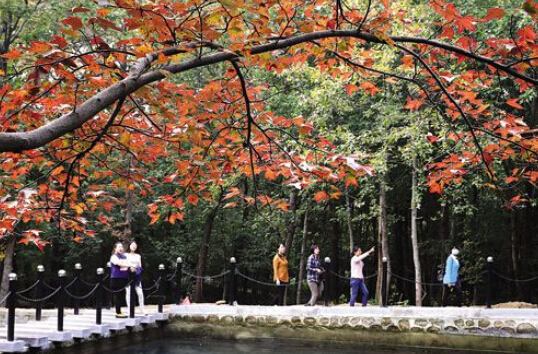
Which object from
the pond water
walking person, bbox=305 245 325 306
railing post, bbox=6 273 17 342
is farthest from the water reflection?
railing post, bbox=6 273 17 342

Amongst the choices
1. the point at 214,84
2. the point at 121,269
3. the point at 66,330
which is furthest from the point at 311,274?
the point at 214,84

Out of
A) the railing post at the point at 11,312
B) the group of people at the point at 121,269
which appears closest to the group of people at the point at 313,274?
the group of people at the point at 121,269

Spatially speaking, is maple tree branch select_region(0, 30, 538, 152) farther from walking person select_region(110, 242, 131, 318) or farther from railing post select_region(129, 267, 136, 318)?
railing post select_region(129, 267, 136, 318)

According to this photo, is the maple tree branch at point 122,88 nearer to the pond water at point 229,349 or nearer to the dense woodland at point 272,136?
the dense woodland at point 272,136

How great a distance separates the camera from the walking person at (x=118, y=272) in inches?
489

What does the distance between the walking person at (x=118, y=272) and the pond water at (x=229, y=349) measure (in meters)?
0.98

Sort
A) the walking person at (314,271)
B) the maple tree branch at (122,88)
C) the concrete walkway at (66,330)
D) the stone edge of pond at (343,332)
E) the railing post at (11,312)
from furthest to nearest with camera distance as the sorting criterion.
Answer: the walking person at (314,271) < the stone edge of pond at (343,332) < the concrete walkway at (66,330) < the railing post at (11,312) < the maple tree branch at (122,88)

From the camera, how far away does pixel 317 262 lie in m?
14.8

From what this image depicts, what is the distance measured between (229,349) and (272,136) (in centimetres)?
868

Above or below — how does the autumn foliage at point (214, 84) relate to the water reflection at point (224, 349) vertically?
above

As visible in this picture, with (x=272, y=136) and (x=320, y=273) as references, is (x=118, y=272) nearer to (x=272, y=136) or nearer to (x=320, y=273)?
(x=320, y=273)

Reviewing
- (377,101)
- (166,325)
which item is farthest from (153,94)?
(377,101)

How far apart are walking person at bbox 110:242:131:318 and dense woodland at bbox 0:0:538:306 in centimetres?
174

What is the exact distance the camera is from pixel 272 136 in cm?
512
